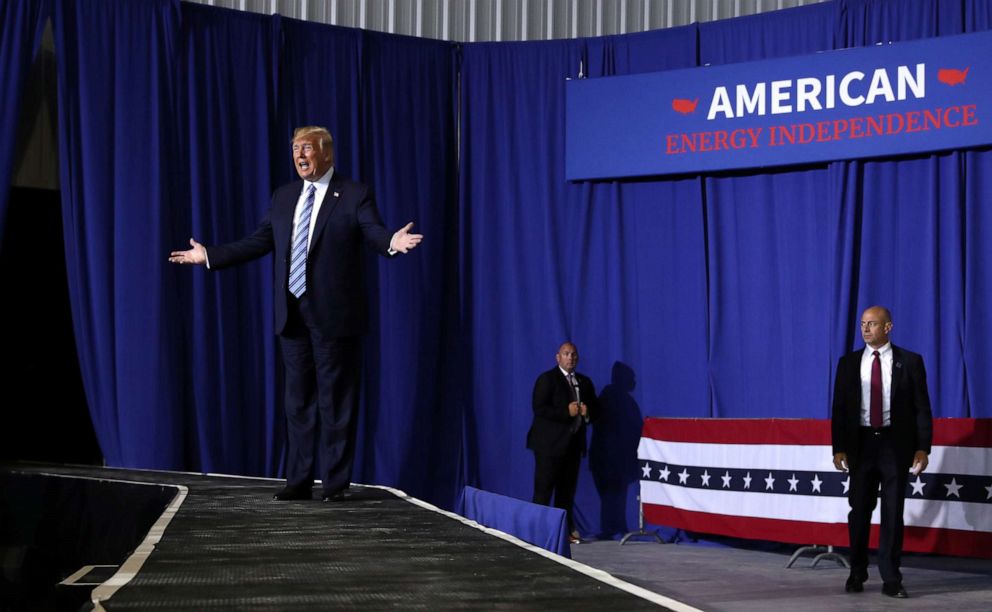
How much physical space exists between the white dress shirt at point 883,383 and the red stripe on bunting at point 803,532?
109cm

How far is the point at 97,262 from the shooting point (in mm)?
7652

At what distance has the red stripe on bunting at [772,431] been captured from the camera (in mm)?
6750

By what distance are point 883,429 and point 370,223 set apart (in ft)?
10.0

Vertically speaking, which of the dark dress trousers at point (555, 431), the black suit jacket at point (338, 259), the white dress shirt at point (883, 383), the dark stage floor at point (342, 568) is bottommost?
the dark dress trousers at point (555, 431)

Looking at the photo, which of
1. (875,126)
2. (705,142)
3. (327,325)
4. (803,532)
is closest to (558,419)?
(803,532)

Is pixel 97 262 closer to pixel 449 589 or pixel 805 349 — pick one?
pixel 805 349

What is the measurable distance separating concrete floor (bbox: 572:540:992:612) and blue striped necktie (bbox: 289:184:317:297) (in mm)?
2172

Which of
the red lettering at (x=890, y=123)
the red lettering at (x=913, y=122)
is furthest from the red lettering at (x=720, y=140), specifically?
the red lettering at (x=913, y=122)

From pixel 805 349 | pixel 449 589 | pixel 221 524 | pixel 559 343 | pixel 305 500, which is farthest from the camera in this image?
pixel 559 343

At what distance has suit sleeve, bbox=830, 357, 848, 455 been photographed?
607cm

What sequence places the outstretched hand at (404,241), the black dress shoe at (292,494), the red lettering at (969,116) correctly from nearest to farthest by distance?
1. the outstretched hand at (404,241)
2. the black dress shoe at (292,494)
3. the red lettering at (969,116)

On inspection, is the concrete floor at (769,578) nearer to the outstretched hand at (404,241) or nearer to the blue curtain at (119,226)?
the outstretched hand at (404,241)

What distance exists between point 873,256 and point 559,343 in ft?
7.76

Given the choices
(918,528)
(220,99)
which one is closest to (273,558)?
(918,528)
